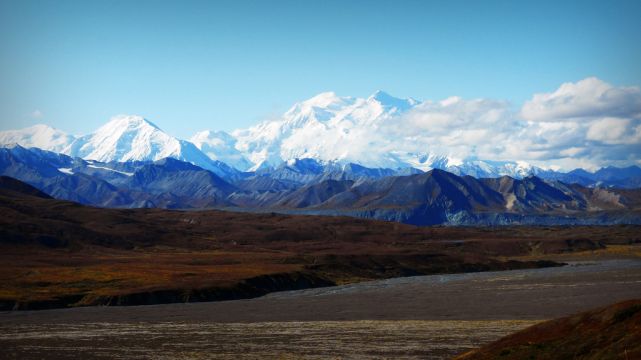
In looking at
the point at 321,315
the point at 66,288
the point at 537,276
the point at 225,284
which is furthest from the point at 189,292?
the point at 537,276

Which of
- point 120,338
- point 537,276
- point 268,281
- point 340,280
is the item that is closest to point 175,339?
point 120,338

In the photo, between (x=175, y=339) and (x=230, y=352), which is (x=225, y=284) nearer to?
(x=175, y=339)

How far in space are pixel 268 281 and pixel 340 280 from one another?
866 inches

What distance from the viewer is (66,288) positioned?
417 feet

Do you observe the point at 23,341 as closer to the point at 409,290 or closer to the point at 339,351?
the point at 339,351

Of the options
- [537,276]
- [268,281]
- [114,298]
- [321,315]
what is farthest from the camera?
[537,276]

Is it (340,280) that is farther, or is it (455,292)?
(340,280)

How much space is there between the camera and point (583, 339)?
46.1m

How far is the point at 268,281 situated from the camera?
5679 inches

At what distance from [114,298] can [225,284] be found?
21723 mm

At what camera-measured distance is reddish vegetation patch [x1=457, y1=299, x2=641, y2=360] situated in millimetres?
41250

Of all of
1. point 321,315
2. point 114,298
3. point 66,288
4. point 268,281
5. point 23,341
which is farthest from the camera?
point 268,281

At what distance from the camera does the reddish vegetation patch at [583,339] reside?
41250 millimetres

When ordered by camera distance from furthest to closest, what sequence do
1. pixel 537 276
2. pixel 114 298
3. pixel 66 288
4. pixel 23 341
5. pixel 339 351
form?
pixel 537 276 → pixel 66 288 → pixel 114 298 → pixel 23 341 → pixel 339 351
